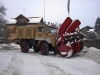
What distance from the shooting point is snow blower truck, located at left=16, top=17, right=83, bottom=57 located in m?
12.4

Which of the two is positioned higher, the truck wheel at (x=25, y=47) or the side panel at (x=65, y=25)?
the side panel at (x=65, y=25)

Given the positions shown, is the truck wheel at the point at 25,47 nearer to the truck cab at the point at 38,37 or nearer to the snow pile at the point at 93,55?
the truck cab at the point at 38,37

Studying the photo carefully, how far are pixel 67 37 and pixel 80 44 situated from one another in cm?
133

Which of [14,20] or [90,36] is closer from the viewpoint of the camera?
[90,36]

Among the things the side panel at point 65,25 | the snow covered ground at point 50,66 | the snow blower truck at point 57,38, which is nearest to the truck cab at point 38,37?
the snow blower truck at point 57,38

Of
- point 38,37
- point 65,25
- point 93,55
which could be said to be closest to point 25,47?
point 38,37

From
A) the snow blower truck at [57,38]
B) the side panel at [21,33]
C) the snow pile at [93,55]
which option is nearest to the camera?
the snow pile at [93,55]

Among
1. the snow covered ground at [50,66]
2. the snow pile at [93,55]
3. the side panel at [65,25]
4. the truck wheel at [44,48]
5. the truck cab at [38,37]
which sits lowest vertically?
the snow covered ground at [50,66]

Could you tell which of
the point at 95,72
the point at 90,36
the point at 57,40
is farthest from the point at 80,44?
the point at 90,36

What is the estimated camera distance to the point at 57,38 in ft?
43.5

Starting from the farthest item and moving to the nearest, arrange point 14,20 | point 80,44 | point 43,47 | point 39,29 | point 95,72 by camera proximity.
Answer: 1. point 14,20
2. point 39,29
3. point 43,47
4. point 80,44
5. point 95,72

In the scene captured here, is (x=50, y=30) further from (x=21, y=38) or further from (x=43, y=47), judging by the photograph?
(x=21, y=38)

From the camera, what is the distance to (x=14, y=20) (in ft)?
177

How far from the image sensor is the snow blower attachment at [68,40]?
12.1m
